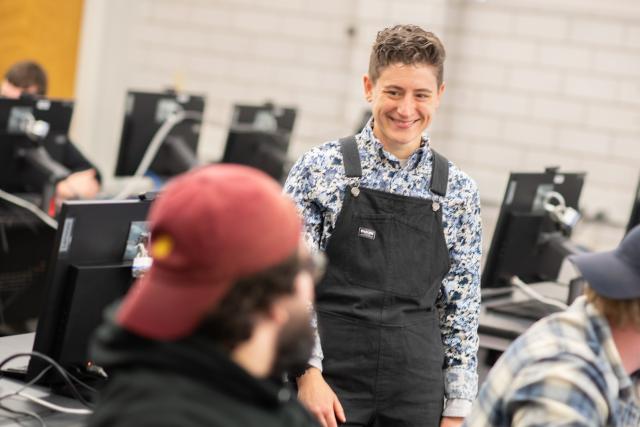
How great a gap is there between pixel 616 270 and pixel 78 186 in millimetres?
3417

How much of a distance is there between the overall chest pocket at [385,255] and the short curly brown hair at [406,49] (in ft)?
1.12

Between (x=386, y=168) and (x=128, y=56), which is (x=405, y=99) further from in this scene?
(x=128, y=56)

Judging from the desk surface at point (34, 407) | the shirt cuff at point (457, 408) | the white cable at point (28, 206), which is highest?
the shirt cuff at point (457, 408)

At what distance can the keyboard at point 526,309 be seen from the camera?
360 centimetres

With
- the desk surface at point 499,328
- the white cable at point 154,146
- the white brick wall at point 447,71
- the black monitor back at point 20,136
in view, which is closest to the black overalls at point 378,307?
the desk surface at point 499,328

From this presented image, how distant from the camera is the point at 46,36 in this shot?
7516mm

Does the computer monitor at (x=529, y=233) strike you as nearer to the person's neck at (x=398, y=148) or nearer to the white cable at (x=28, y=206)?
the person's neck at (x=398, y=148)

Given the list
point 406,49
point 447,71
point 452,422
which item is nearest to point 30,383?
point 452,422

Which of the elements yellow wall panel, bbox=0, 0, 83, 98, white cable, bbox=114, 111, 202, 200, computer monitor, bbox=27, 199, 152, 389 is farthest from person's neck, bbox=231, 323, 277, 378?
yellow wall panel, bbox=0, 0, 83, 98

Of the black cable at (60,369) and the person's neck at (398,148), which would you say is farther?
the person's neck at (398,148)

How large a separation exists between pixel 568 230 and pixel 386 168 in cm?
162

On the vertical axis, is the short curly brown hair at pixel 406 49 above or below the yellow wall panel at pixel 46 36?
above

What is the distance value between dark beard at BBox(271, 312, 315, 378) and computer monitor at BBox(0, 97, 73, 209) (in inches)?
132

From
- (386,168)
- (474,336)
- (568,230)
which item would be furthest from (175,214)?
(568,230)
